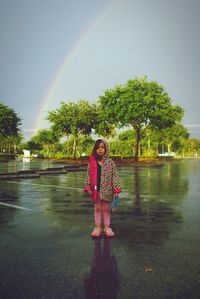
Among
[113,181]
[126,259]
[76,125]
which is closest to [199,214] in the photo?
[113,181]

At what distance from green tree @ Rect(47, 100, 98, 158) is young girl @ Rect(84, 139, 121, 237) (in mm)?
38967

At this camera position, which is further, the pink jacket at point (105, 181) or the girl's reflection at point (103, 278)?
the pink jacket at point (105, 181)

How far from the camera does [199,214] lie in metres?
7.16

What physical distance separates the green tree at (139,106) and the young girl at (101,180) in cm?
3450

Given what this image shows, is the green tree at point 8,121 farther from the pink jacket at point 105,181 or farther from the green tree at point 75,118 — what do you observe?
the pink jacket at point 105,181

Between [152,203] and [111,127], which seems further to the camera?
[111,127]

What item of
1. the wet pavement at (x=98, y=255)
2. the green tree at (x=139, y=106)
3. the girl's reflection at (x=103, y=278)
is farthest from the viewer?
the green tree at (x=139, y=106)

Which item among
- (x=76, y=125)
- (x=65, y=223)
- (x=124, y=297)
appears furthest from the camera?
(x=76, y=125)

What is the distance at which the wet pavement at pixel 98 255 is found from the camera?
320 centimetres

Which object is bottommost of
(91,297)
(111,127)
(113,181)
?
(91,297)

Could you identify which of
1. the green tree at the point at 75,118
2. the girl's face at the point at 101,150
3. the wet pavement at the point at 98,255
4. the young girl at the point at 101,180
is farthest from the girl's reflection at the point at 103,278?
the green tree at the point at 75,118

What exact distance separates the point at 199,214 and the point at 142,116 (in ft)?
110

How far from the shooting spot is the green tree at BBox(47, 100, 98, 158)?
4447cm

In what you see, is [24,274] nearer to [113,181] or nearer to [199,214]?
[113,181]
